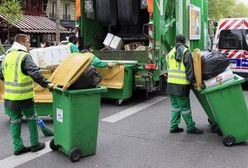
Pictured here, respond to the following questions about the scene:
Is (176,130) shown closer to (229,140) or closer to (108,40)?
(229,140)

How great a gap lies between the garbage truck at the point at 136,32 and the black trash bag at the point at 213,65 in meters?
3.17

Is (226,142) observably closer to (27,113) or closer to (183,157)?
(183,157)

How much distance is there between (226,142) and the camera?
5422mm

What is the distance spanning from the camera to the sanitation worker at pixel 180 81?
5.72 m

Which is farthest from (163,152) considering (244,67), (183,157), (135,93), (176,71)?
(244,67)

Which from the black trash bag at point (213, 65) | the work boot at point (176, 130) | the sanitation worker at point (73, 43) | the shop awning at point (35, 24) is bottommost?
the work boot at point (176, 130)

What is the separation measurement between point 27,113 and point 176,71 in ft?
7.26

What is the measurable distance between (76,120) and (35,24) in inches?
853

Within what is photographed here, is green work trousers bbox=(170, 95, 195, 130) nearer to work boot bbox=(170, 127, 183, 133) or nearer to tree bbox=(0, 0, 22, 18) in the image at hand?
work boot bbox=(170, 127, 183, 133)

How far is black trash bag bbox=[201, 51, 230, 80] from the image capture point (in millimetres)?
5367

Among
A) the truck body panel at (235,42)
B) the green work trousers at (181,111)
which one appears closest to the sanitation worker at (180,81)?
the green work trousers at (181,111)

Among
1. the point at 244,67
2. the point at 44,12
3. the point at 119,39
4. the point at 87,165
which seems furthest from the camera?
the point at 44,12

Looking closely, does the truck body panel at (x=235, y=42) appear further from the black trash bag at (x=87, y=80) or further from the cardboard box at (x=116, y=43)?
the black trash bag at (x=87, y=80)

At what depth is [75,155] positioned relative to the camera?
4.80 m
